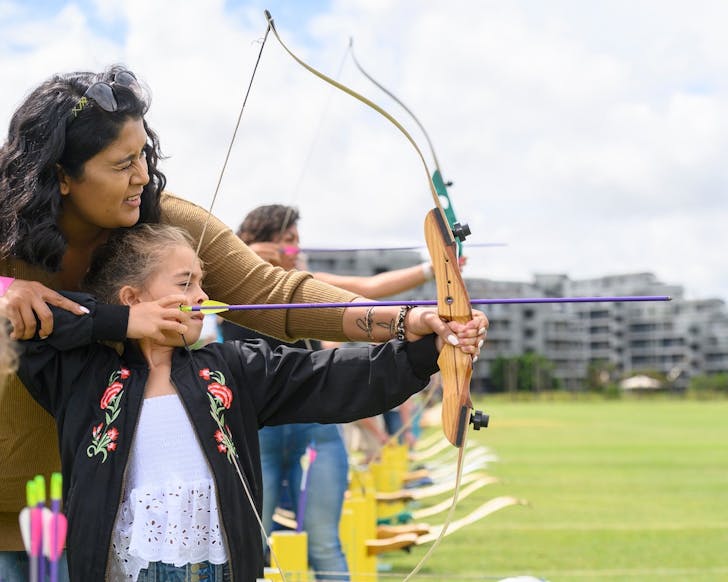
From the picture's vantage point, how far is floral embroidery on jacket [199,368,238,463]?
1.85 m

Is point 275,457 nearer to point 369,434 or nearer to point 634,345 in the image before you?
point 369,434

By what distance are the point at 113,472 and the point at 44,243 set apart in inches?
16.3

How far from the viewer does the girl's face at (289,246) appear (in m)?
3.84

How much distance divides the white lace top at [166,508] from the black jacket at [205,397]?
0.09 ft

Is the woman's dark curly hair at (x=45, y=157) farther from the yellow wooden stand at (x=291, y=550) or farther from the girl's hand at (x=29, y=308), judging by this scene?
the yellow wooden stand at (x=291, y=550)

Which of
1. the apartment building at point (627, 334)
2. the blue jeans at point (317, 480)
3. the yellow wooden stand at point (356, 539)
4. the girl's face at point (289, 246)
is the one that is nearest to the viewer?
the blue jeans at point (317, 480)

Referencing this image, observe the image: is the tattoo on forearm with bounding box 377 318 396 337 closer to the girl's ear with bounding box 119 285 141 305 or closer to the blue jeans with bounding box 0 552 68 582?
the girl's ear with bounding box 119 285 141 305

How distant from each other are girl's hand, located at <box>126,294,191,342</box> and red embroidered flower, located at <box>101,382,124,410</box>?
0.09 metres

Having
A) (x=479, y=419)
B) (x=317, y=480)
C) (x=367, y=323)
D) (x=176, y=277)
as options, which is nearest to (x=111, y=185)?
(x=176, y=277)

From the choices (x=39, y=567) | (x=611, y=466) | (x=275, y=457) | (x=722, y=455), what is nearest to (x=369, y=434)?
(x=275, y=457)

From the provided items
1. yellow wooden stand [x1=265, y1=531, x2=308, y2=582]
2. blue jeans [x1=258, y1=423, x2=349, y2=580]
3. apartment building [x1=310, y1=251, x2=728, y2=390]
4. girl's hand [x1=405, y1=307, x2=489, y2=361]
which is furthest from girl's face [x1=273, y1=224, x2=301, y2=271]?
apartment building [x1=310, y1=251, x2=728, y2=390]

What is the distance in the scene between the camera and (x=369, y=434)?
6285mm

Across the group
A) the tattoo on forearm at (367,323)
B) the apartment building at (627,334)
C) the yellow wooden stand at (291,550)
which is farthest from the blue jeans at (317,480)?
the apartment building at (627,334)

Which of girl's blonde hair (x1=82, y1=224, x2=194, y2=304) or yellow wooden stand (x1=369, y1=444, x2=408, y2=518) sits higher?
girl's blonde hair (x1=82, y1=224, x2=194, y2=304)
